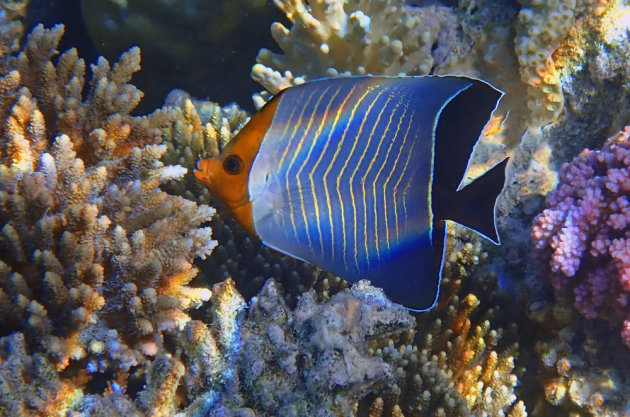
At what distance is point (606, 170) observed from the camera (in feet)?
9.44

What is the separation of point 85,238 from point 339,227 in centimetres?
121

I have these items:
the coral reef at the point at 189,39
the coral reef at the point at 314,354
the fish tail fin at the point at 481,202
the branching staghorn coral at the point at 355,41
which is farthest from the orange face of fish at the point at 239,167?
the coral reef at the point at 189,39

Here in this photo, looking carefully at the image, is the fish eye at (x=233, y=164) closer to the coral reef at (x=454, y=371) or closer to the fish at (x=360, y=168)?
the fish at (x=360, y=168)

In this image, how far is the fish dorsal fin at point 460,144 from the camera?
2125 mm

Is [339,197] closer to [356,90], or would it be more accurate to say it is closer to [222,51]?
[356,90]

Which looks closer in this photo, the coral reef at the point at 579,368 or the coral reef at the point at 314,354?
the coral reef at the point at 314,354

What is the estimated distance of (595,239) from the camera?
8.75 feet

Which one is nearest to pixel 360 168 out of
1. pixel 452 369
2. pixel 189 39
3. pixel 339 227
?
pixel 339 227

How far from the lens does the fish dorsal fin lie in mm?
2125

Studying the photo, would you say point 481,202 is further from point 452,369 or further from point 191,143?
point 191,143

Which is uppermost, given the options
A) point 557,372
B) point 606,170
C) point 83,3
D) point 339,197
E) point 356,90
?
point 83,3

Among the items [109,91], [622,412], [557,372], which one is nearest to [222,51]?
[109,91]

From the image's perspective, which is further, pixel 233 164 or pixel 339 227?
pixel 339 227

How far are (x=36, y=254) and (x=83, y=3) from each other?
2.82 m
